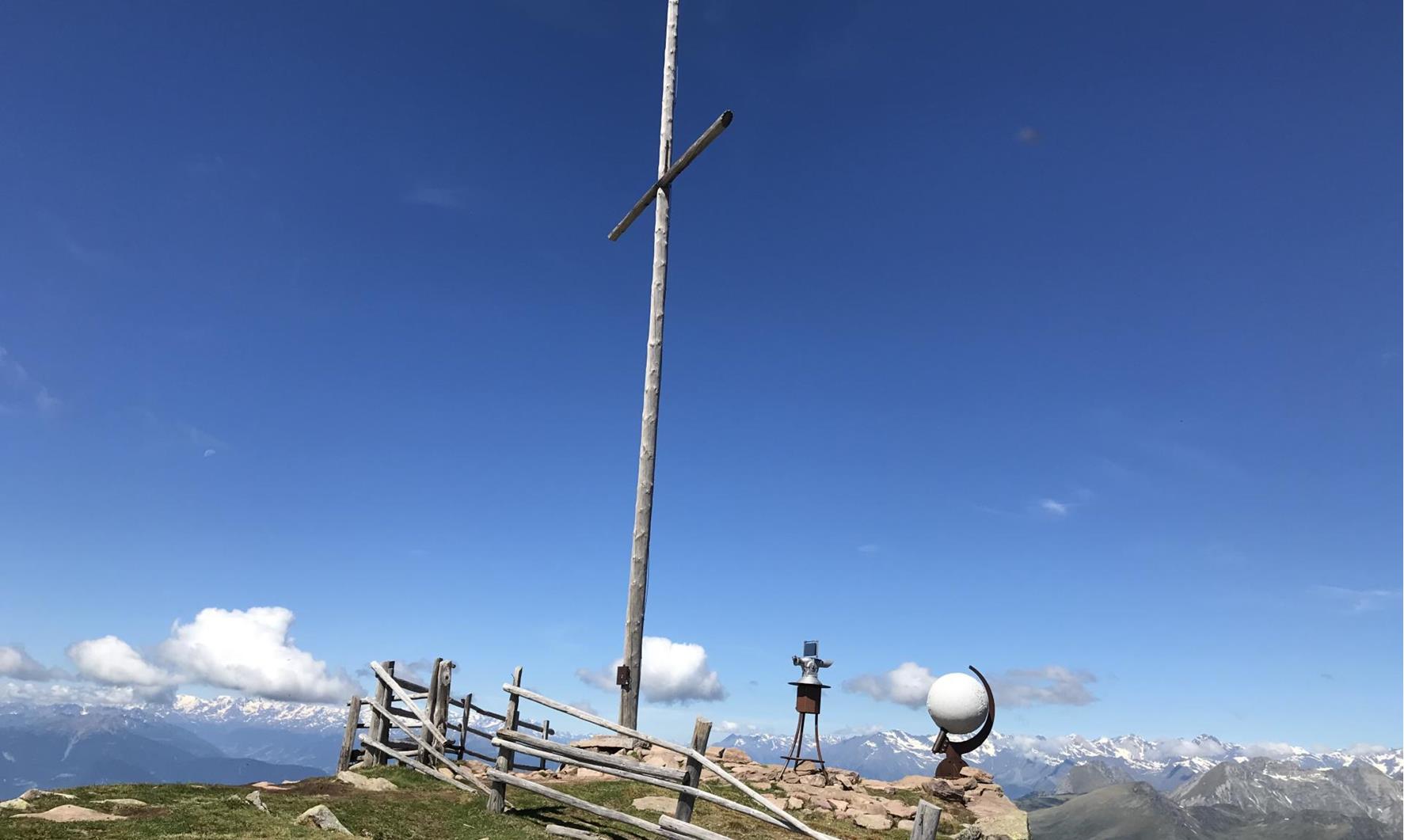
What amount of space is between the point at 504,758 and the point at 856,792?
23.6ft

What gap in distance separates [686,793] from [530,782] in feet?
10.8

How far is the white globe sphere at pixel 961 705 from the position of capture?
802 inches

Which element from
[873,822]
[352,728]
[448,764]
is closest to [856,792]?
[873,822]

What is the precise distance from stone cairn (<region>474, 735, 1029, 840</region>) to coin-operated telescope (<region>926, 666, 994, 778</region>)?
0.49m

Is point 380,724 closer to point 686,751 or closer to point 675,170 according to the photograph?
point 686,751

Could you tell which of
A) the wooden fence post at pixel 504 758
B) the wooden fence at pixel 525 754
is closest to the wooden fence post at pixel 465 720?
the wooden fence at pixel 525 754

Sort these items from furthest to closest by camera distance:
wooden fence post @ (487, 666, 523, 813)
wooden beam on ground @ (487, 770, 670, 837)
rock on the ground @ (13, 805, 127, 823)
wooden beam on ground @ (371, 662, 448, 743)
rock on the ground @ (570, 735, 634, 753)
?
rock on the ground @ (570, 735, 634, 753) < wooden beam on ground @ (371, 662, 448, 743) < wooden fence post @ (487, 666, 523, 813) < wooden beam on ground @ (487, 770, 670, 837) < rock on the ground @ (13, 805, 127, 823)

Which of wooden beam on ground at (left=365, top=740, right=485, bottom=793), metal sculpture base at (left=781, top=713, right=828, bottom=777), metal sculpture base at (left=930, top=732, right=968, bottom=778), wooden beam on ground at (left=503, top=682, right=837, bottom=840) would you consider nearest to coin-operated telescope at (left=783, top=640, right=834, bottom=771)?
metal sculpture base at (left=781, top=713, right=828, bottom=777)

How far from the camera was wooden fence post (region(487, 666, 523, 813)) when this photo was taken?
13609 millimetres

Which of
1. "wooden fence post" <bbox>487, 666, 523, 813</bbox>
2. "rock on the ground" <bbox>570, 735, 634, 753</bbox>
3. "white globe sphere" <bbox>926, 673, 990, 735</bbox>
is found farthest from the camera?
"white globe sphere" <bbox>926, 673, 990, 735</bbox>

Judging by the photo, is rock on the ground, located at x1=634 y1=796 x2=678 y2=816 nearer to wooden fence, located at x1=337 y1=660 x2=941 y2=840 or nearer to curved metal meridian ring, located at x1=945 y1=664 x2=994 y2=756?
wooden fence, located at x1=337 y1=660 x2=941 y2=840

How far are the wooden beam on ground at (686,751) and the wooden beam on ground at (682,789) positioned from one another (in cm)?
18

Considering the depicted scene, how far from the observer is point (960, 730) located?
20578 millimetres

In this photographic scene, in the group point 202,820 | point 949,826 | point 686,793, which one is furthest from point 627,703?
point 202,820
